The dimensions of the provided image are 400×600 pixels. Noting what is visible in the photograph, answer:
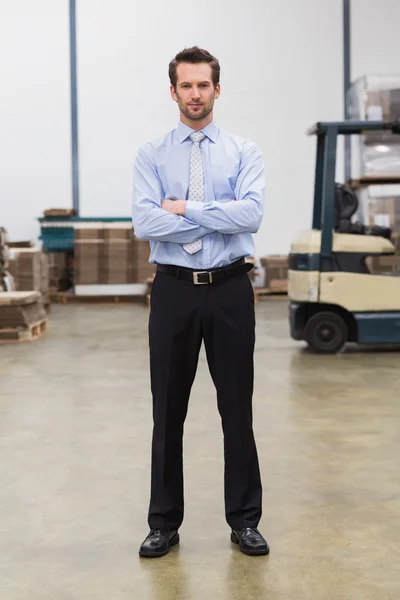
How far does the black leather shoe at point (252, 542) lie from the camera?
3.26m

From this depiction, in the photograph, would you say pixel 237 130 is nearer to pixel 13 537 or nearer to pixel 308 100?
pixel 308 100

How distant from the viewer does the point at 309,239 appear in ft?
27.6

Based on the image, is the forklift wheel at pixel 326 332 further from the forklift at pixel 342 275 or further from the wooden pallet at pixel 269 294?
the wooden pallet at pixel 269 294

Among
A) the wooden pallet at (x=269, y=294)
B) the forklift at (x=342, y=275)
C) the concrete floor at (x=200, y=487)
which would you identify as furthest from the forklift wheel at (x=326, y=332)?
the wooden pallet at (x=269, y=294)

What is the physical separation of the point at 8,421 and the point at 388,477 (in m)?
2.47

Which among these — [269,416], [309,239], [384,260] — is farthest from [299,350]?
[384,260]

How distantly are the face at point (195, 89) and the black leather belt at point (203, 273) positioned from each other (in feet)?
1.73


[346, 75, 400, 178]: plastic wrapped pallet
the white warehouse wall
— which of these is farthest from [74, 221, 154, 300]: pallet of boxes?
[346, 75, 400, 178]: plastic wrapped pallet

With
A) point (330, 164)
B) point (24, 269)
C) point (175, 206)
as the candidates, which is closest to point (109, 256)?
point (24, 269)

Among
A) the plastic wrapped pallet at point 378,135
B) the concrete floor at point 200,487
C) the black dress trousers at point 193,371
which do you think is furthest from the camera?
the plastic wrapped pallet at point 378,135

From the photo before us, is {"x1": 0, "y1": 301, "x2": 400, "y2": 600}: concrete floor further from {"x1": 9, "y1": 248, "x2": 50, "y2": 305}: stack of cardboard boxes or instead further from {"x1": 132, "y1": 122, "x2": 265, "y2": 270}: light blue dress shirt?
{"x1": 9, "y1": 248, "x2": 50, "y2": 305}: stack of cardboard boxes

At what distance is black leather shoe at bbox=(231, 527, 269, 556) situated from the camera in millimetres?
3256

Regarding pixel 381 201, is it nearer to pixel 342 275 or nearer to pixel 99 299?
pixel 342 275

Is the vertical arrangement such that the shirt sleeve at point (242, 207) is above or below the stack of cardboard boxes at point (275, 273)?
above
